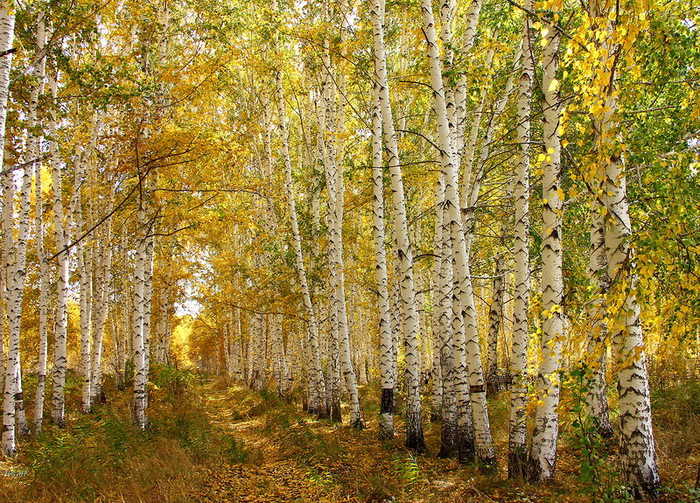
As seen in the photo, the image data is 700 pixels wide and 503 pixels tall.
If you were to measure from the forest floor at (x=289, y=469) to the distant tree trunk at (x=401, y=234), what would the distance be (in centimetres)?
66

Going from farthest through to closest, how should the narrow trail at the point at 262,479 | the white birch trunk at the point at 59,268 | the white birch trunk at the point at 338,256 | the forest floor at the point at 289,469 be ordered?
the white birch trunk at the point at 338,256 < the white birch trunk at the point at 59,268 < the narrow trail at the point at 262,479 < the forest floor at the point at 289,469

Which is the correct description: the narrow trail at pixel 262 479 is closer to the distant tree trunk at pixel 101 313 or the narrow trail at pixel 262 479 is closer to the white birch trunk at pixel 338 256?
the white birch trunk at pixel 338 256

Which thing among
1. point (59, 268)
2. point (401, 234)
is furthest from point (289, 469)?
point (59, 268)

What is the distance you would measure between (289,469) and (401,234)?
4.35 m

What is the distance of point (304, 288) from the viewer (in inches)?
430

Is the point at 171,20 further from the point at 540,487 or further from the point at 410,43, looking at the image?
the point at 540,487

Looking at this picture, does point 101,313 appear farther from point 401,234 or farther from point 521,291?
point 521,291

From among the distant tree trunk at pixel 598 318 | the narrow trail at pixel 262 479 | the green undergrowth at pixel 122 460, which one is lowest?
the narrow trail at pixel 262 479

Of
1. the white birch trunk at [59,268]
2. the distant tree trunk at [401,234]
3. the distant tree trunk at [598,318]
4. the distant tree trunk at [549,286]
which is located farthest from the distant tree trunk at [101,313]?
the distant tree trunk at [598,318]

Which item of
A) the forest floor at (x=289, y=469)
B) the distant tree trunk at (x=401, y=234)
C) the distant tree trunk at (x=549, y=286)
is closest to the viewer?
the distant tree trunk at (x=549, y=286)

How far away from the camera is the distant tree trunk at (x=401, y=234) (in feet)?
23.4

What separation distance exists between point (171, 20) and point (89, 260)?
769 centimetres

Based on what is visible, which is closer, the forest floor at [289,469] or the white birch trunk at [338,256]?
the forest floor at [289,469]

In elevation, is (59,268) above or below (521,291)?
above
